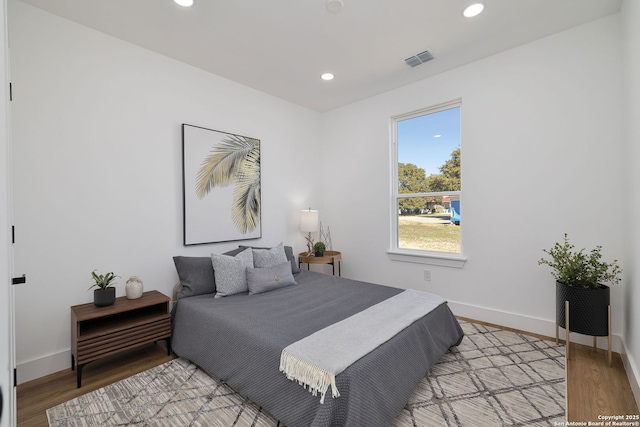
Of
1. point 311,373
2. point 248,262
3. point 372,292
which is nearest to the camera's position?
point 311,373

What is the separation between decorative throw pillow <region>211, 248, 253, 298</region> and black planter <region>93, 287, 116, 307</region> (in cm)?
82

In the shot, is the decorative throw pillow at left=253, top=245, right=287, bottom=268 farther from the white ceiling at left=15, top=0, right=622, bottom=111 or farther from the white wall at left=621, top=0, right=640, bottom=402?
the white wall at left=621, top=0, right=640, bottom=402

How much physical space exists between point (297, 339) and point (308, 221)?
2401 millimetres

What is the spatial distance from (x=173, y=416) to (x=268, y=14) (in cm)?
297

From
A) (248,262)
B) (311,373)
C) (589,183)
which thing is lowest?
(311,373)

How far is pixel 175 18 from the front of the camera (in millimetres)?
2377

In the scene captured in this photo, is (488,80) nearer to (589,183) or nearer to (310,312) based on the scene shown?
(589,183)

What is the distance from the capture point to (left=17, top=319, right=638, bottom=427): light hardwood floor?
71.1 inches

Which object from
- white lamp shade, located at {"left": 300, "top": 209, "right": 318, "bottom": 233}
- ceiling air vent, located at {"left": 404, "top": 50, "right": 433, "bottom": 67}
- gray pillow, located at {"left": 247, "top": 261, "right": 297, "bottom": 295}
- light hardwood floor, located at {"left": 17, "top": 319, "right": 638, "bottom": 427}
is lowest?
light hardwood floor, located at {"left": 17, "top": 319, "right": 638, "bottom": 427}

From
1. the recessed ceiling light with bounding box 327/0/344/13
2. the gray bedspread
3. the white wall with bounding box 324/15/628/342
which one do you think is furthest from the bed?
the recessed ceiling light with bounding box 327/0/344/13

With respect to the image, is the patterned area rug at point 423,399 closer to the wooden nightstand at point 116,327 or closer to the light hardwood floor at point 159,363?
the light hardwood floor at point 159,363

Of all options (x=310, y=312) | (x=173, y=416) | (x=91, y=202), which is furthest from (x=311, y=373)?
(x=91, y=202)

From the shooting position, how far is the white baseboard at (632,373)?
73.0 inches

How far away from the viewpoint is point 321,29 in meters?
2.54
